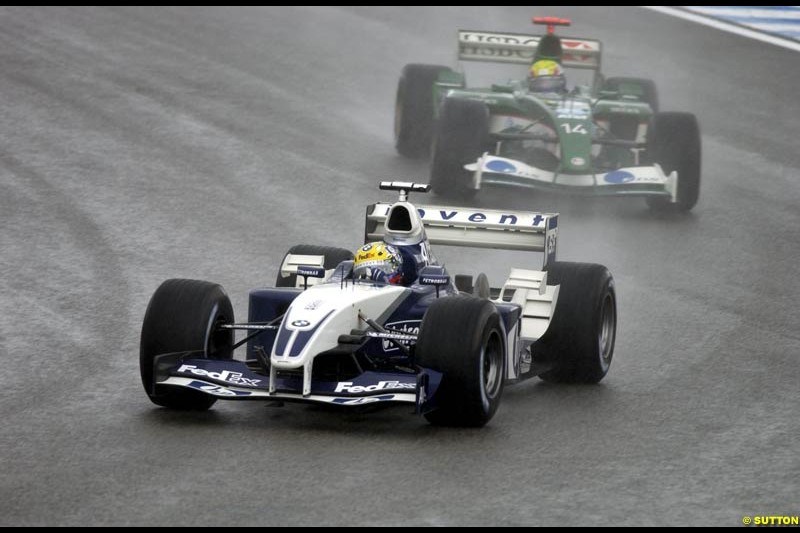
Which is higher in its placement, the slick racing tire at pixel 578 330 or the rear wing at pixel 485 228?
the rear wing at pixel 485 228

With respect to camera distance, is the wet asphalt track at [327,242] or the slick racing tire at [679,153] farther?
the slick racing tire at [679,153]

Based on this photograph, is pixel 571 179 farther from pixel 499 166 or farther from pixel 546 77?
pixel 546 77

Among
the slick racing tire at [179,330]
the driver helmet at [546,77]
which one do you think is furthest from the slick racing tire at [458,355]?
the driver helmet at [546,77]

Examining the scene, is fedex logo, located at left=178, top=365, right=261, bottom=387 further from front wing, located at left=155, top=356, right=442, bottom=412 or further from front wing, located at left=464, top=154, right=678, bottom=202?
front wing, located at left=464, top=154, right=678, bottom=202

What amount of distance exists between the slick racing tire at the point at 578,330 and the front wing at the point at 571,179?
6227 mm

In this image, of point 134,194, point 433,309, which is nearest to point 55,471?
point 433,309

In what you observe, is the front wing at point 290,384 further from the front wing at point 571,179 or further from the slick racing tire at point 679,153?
the slick racing tire at point 679,153

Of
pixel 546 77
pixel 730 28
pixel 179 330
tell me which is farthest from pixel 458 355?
pixel 730 28

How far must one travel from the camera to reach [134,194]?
60.2 ft

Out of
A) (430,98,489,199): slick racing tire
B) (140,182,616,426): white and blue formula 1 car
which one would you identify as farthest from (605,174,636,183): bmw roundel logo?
(140,182,616,426): white and blue formula 1 car

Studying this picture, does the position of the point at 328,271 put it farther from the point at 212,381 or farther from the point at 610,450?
the point at 610,450

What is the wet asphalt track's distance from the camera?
877 cm

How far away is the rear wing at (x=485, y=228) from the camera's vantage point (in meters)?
12.8

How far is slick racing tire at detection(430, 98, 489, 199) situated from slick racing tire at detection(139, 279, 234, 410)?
8.22 meters
